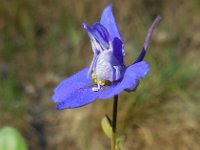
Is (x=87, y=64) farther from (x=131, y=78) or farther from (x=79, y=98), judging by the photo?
(x=131, y=78)

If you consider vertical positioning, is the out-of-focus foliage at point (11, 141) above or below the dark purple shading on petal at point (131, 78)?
above

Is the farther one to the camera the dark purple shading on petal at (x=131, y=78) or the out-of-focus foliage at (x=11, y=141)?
the out-of-focus foliage at (x=11, y=141)

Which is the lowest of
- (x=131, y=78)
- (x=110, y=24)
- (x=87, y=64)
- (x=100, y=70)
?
(x=131, y=78)

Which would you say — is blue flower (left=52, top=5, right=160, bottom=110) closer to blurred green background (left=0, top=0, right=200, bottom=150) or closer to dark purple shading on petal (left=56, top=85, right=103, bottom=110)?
dark purple shading on petal (left=56, top=85, right=103, bottom=110)

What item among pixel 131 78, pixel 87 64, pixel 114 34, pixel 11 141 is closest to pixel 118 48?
pixel 114 34

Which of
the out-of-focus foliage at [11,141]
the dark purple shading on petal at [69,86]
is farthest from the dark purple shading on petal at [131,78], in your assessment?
the out-of-focus foliage at [11,141]

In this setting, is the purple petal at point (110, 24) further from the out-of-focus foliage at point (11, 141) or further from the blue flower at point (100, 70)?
the out-of-focus foliage at point (11, 141)

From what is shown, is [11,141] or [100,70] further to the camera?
[11,141]

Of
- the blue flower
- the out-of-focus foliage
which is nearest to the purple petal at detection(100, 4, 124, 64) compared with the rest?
the blue flower
